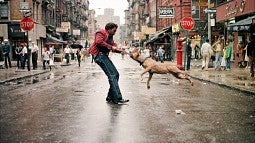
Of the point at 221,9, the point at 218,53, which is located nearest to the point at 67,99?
the point at 218,53

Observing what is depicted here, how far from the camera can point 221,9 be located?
34625 mm

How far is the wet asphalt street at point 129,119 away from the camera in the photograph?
658 centimetres

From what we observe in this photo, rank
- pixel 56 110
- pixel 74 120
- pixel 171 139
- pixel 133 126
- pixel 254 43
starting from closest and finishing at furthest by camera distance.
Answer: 1. pixel 171 139
2. pixel 133 126
3. pixel 74 120
4. pixel 56 110
5. pixel 254 43

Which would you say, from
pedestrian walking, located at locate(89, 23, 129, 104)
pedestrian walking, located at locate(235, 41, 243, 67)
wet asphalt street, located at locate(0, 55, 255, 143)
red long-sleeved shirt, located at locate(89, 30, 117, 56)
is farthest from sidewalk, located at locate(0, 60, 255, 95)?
pedestrian walking, located at locate(235, 41, 243, 67)

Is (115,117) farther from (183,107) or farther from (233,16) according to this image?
(233,16)

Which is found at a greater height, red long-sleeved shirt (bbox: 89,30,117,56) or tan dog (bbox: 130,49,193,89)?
red long-sleeved shirt (bbox: 89,30,117,56)

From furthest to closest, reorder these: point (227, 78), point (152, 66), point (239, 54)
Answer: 1. point (239, 54)
2. point (227, 78)
3. point (152, 66)

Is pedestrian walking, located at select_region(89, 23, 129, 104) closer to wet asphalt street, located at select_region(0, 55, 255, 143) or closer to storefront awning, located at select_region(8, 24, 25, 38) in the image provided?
wet asphalt street, located at select_region(0, 55, 255, 143)

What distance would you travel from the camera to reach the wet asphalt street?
6578 mm

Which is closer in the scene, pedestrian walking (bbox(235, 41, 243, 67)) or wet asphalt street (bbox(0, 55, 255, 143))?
wet asphalt street (bbox(0, 55, 255, 143))

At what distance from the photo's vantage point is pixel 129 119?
327 inches

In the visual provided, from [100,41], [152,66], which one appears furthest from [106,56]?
[152,66]

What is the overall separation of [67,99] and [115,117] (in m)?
3.27

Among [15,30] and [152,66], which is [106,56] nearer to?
[152,66]
